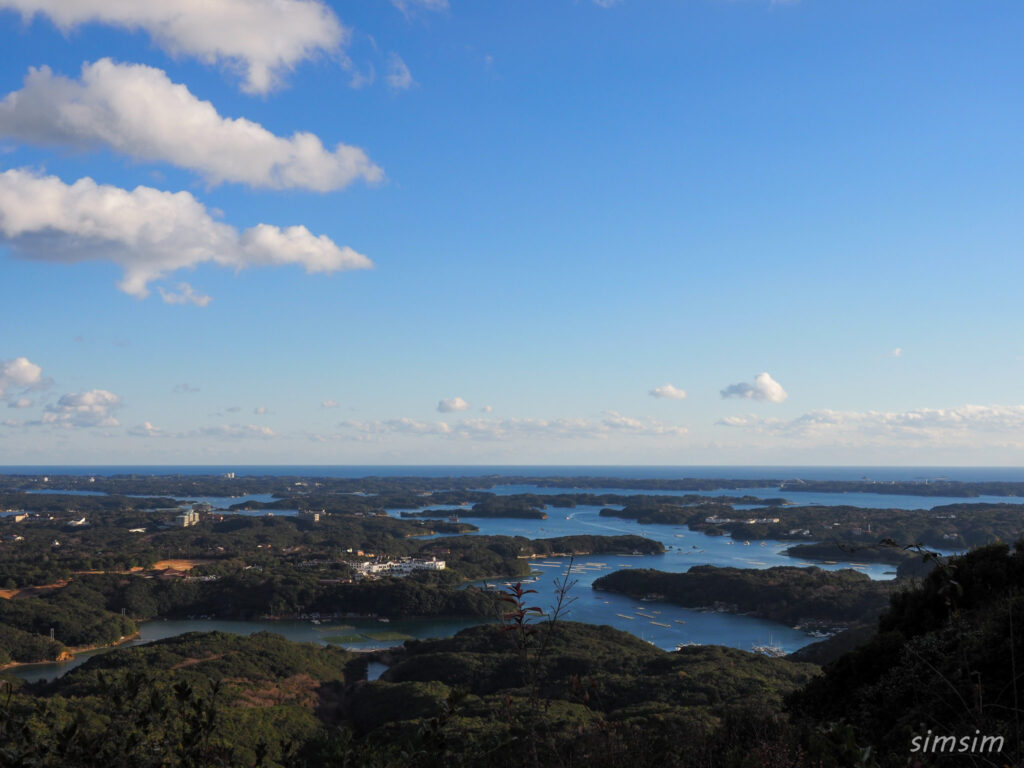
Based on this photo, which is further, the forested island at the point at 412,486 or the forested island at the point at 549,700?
the forested island at the point at 412,486

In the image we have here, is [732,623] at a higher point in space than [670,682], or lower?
lower

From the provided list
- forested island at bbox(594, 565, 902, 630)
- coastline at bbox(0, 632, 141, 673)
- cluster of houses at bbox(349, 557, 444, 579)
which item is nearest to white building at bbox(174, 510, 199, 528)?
cluster of houses at bbox(349, 557, 444, 579)

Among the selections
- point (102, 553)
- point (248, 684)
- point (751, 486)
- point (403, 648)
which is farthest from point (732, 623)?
point (751, 486)

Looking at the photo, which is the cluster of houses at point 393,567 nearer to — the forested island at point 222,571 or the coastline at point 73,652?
the forested island at point 222,571

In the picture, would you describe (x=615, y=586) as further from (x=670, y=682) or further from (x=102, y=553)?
(x=102, y=553)

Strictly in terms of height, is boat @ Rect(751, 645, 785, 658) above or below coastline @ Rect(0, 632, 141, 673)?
above

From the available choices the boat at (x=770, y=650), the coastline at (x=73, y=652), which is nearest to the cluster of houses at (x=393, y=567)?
the coastline at (x=73, y=652)

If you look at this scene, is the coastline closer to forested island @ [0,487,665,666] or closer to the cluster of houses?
forested island @ [0,487,665,666]

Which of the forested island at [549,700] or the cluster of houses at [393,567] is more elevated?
the forested island at [549,700]

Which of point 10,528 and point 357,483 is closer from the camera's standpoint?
point 10,528

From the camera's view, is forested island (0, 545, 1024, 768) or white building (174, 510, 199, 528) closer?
forested island (0, 545, 1024, 768)

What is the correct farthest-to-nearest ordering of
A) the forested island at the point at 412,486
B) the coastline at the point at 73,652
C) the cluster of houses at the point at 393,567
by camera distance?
the forested island at the point at 412,486
the cluster of houses at the point at 393,567
the coastline at the point at 73,652
